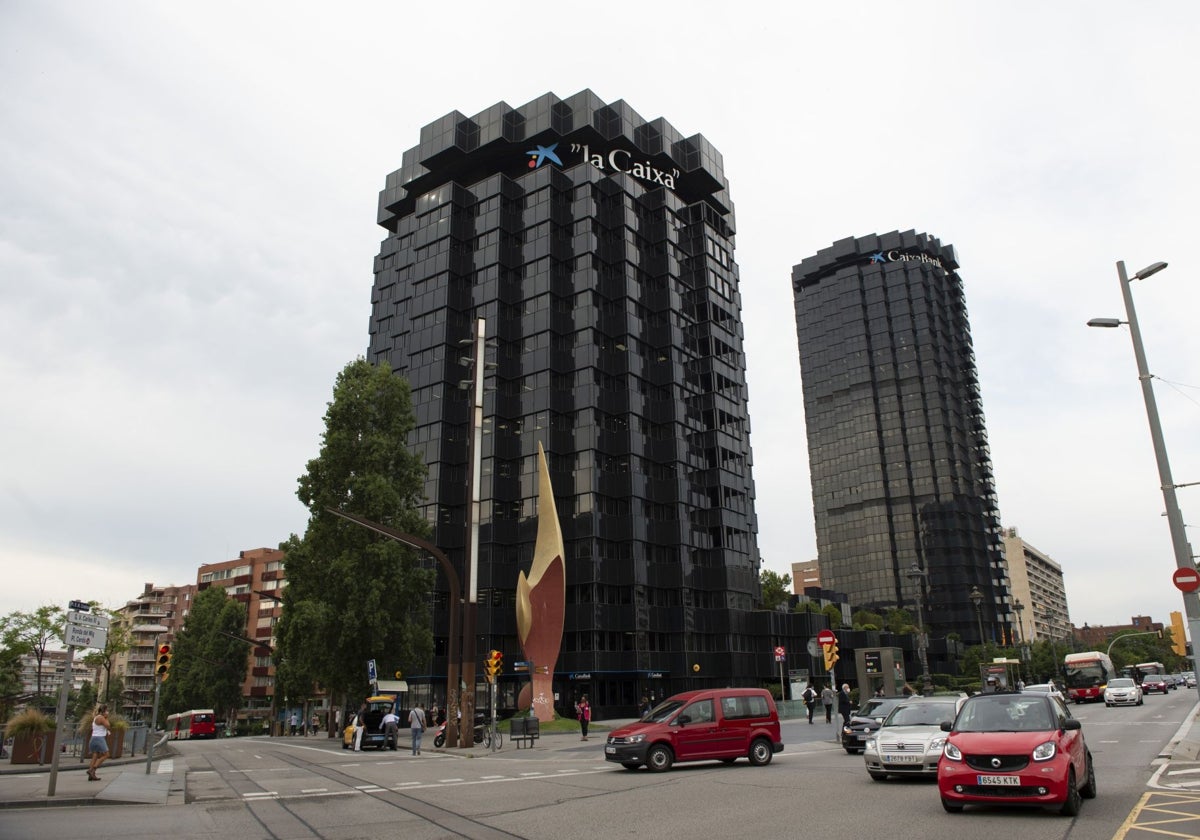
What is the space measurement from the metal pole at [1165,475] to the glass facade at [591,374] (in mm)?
45259

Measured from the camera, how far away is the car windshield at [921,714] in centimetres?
1534

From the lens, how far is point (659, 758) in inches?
739

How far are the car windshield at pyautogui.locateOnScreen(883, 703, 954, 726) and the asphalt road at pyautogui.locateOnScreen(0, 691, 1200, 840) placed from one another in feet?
3.47

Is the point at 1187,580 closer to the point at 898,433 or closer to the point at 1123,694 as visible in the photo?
the point at 1123,694

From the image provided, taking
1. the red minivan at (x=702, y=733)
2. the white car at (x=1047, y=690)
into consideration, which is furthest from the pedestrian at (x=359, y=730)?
the white car at (x=1047, y=690)

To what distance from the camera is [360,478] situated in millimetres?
42188

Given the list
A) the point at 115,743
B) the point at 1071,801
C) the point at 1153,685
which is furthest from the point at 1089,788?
the point at 1153,685

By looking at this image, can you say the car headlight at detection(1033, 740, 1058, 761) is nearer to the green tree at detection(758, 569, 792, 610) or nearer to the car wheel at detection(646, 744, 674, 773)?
the car wheel at detection(646, 744, 674, 773)

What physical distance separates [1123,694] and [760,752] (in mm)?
37998

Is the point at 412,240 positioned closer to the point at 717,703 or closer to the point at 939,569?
the point at 717,703

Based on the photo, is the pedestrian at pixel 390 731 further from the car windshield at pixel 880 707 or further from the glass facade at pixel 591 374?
the glass facade at pixel 591 374

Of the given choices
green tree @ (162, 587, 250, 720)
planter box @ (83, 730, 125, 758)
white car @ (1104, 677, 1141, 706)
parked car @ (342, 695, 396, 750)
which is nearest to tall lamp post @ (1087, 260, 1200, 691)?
parked car @ (342, 695, 396, 750)

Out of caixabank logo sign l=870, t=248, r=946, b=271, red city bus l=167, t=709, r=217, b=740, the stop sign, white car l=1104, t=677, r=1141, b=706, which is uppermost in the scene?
caixabank logo sign l=870, t=248, r=946, b=271

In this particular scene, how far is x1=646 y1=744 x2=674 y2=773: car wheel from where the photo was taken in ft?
61.3
